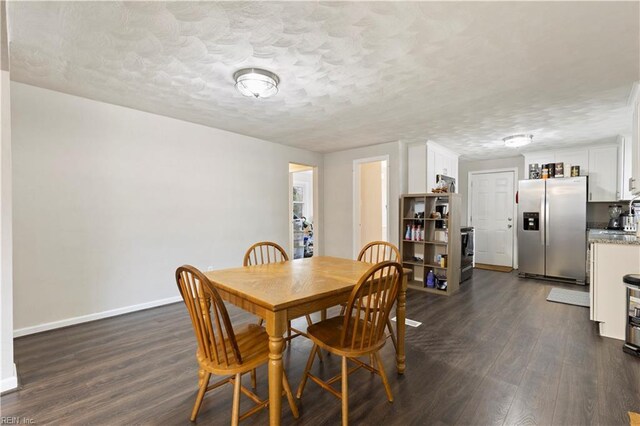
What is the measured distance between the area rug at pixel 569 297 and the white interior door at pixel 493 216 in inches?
67.1

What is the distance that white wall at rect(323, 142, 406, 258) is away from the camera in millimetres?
4844

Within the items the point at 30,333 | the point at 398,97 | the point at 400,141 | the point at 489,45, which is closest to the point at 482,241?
the point at 400,141

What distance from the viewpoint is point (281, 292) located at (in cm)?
162

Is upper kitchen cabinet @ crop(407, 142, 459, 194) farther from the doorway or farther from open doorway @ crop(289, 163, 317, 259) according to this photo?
open doorway @ crop(289, 163, 317, 259)

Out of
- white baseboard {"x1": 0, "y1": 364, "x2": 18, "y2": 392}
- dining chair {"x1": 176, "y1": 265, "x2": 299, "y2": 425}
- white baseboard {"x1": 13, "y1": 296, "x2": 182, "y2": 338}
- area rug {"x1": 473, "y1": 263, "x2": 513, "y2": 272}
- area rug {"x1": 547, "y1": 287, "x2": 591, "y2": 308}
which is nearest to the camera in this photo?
dining chair {"x1": 176, "y1": 265, "x2": 299, "y2": 425}

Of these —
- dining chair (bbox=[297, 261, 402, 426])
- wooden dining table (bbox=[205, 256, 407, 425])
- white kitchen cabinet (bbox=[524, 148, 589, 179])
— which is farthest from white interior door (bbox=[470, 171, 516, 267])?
dining chair (bbox=[297, 261, 402, 426])

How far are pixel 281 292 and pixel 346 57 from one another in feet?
5.90

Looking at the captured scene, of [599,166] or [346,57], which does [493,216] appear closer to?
[599,166]

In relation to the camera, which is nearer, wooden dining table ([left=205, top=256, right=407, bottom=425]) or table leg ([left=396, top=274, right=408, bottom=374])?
wooden dining table ([left=205, top=256, right=407, bottom=425])

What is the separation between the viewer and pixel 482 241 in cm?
628

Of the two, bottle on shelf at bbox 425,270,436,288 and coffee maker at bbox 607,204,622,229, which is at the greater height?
coffee maker at bbox 607,204,622,229

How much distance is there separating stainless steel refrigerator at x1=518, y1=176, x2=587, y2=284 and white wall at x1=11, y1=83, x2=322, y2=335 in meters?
5.11

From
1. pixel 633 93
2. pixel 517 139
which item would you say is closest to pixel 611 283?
pixel 633 93

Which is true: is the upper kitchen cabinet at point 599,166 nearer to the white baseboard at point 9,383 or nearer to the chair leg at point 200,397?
the chair leg at point 200,397
